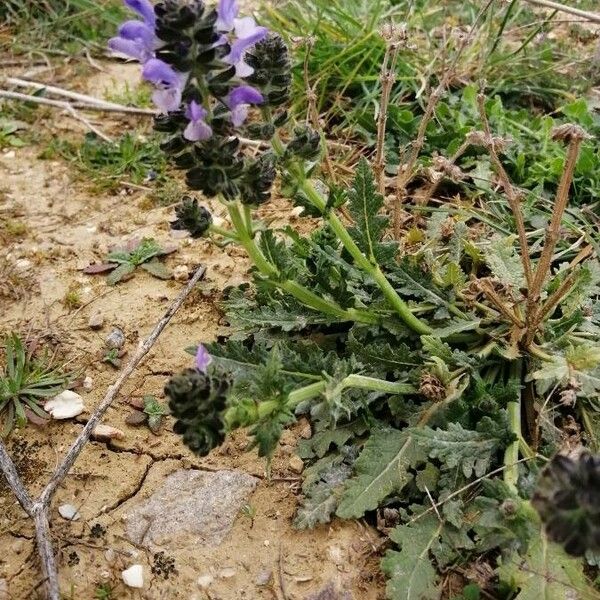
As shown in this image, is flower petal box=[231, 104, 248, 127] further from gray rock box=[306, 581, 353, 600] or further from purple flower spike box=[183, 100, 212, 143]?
gray rock box=[306, 581, 353, 600]

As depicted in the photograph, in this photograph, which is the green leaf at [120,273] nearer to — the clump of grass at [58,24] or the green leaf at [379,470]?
the green leaf at [379,470]

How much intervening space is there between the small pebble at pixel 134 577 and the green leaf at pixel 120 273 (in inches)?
51.6

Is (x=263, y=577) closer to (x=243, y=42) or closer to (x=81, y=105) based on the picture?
(x=243, y=42)

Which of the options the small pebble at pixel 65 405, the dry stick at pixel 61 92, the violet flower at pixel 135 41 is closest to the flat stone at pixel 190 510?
the small pebble at pixel 65 405

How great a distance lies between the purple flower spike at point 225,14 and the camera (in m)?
1.81

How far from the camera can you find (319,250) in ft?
8.60

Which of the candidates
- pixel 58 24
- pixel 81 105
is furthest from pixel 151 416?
→ pixel 58 24

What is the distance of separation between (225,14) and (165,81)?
23 centimetres

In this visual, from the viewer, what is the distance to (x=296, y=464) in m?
2.42

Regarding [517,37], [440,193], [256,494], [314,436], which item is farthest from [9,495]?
[517,37]

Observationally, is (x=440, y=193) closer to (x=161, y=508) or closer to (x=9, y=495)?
(x=161, y=508)

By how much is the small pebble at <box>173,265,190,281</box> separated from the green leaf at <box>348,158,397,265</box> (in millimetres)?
924

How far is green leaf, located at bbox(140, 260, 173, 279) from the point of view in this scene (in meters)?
3.16

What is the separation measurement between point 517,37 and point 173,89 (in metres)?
3.03
